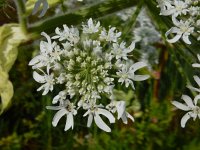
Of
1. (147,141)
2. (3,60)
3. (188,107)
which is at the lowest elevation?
(147,141)

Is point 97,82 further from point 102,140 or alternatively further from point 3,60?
point 102,140

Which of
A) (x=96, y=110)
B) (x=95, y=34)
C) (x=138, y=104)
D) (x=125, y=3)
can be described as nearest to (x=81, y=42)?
(x=95, y=34)

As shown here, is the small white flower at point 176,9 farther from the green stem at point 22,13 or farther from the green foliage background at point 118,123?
the green foliage background at point 118,123

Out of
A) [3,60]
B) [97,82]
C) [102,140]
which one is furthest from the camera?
[102,140]

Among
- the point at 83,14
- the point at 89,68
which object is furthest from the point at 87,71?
the point at 83,14

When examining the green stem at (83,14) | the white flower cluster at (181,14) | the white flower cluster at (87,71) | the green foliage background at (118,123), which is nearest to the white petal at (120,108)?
the white flower cluster at (87,71)

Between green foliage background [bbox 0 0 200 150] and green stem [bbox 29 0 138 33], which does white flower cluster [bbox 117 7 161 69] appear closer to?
green foliage background [bbox 0 0 200 150]

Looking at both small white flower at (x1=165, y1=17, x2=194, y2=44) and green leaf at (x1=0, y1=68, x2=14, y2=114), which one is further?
green leaf at (x1=0, y1=68, x2=14, y2=114)

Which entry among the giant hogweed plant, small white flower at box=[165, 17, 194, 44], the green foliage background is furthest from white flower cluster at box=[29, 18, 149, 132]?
the green foliage background

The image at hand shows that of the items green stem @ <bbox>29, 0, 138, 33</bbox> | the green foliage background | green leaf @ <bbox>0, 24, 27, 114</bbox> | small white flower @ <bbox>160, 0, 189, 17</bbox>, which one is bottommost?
the green foliage background
